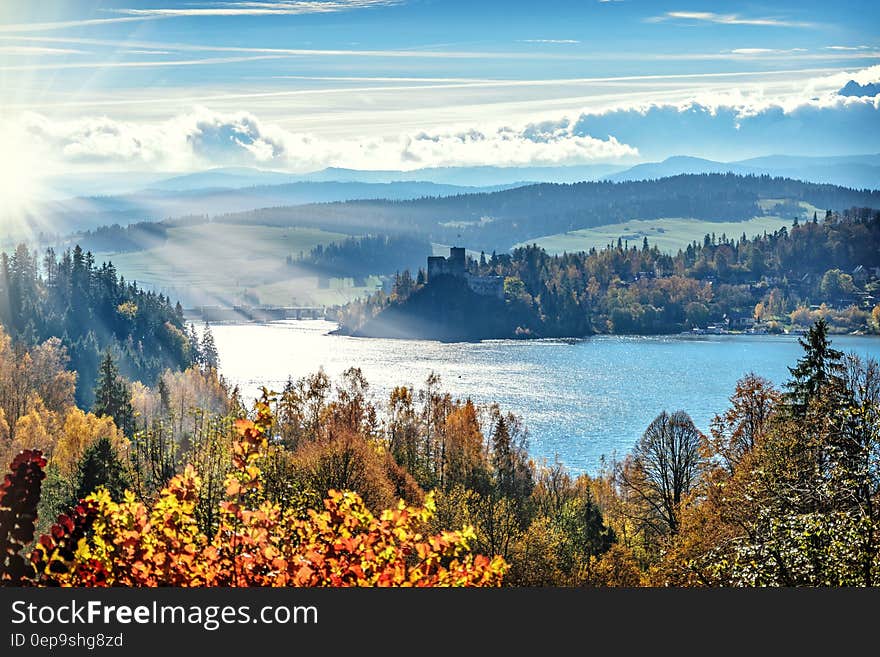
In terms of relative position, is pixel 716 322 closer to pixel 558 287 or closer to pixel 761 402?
pixel 558 287

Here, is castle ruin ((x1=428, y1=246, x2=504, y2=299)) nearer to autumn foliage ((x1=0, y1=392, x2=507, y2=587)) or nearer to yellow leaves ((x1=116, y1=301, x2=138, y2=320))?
yellow leaves ((x1=116, y1=301, x2=138, y2=320))

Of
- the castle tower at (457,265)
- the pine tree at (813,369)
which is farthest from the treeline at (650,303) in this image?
the pine tree at (813,369)

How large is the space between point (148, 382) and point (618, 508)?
188 ft

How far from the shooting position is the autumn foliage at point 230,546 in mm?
8383

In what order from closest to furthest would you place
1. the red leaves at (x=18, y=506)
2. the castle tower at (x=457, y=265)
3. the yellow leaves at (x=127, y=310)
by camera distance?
1. the red leaves at (x=18, y=506)
2. the yellow leaves at (x=127, y=310)
3. the castle tower at (x=457, y=265)

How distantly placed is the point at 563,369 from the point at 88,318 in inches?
1974

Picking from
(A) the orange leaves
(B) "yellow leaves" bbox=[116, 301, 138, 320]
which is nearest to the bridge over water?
(B) "yellow leaves" bbox=[116, 301, 138, 320]

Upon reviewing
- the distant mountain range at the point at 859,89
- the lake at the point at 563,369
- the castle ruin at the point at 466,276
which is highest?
the distant mountain range at the point at 859,89

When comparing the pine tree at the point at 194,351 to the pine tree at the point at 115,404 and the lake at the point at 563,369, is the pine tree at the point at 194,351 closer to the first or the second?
the lake at the point at 563,369

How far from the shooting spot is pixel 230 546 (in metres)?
8.70

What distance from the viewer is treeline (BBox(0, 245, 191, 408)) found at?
279 ft

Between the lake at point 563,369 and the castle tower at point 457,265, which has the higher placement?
the castle tower at point 457,265

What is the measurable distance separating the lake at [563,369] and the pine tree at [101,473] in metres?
41.0

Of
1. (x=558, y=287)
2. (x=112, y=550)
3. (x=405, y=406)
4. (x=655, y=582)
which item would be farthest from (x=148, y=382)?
(x=558, y=287)
